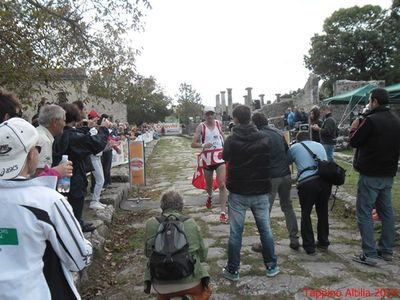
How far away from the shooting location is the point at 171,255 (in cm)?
278

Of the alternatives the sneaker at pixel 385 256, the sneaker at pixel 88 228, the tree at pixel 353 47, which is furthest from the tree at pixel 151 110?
the sneaker at pixel 385 256

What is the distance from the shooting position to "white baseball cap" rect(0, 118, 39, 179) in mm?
1691

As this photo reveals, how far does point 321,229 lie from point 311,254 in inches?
14.1

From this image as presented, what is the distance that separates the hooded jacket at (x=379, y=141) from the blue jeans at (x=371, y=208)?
0.11 meters

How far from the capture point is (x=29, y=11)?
700 centimetres

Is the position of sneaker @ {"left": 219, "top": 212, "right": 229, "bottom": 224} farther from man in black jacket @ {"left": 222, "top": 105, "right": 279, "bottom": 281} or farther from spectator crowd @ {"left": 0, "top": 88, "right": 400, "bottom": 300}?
man in black jacket @ {"left": 222, "top": 105, "right": 279, "bottom": 281}

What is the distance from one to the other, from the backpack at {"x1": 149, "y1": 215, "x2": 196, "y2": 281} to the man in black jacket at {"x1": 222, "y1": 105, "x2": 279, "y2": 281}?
1362mm

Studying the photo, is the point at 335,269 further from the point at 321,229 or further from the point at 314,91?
the point at 314,91

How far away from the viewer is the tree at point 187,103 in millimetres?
59750

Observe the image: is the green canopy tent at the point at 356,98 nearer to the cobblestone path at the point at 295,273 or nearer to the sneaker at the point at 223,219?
the cobblestone path at the point at 295,273

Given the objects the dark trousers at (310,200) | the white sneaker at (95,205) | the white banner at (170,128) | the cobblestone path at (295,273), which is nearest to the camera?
the cobblestone path at (295,273)

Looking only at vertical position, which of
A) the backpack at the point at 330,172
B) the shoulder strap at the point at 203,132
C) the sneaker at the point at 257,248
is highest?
the shoulder strap at the point at 203,132

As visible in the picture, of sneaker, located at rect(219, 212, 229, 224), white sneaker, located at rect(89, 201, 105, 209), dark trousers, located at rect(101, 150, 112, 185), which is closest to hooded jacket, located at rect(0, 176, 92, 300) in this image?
sneaker, located at rect(219, 212, 229, 224)

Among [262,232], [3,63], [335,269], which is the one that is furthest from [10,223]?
[3,63]
